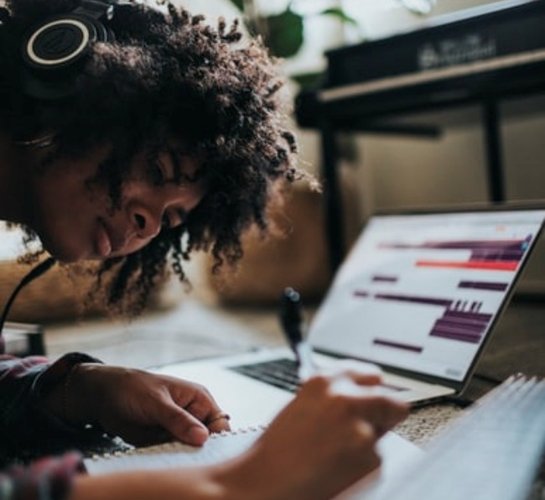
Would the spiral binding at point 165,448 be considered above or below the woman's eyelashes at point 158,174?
below

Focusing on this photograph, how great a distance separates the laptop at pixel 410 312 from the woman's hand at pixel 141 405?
0.05 meters

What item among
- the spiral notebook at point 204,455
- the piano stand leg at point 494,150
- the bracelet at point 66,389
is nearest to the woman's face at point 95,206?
the bracelet at point 66,389

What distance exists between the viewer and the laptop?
30.9 inches

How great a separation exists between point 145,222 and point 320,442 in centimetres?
36

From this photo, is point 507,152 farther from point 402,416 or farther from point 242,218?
point 402,416

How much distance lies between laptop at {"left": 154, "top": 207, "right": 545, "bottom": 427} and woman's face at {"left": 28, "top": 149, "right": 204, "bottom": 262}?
193mm

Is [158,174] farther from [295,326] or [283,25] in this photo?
[283,25]

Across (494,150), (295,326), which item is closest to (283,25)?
(494,150)

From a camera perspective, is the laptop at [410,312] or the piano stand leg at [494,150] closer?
the laptop at [410,312]

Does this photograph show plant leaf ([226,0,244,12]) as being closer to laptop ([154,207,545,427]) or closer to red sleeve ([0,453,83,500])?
laptop ([154,207,545,427])

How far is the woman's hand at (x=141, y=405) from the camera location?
591 millimetres

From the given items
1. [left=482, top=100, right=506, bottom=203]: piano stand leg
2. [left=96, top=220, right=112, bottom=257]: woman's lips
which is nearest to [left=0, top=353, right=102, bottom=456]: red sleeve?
[left=96, top=220, right=112, bottom=257]: woman's lips

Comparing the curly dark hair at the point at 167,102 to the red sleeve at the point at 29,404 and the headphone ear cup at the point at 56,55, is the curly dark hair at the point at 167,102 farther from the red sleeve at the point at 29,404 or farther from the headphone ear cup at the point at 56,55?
the red sleeve at the point at 29,404

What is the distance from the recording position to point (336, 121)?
1532 millimetres
